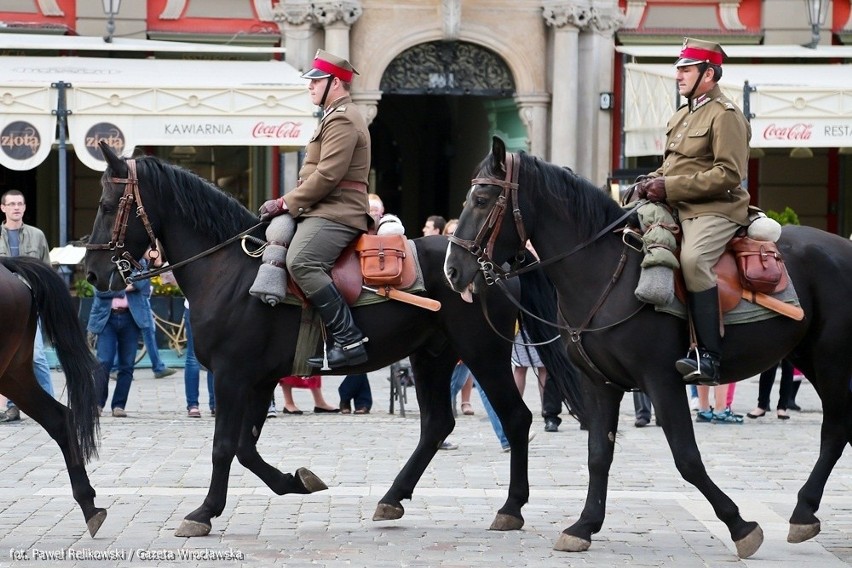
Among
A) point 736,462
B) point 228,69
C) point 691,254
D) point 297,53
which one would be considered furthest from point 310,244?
point 297,53

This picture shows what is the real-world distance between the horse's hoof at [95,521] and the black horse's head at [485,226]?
2163 millimetres

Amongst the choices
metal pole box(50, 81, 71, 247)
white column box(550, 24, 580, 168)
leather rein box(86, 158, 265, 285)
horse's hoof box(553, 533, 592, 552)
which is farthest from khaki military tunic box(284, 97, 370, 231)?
white column box(550, 24, 580, 168)

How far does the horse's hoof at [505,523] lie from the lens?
8.52m

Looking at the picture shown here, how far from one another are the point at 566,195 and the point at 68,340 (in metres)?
2.82

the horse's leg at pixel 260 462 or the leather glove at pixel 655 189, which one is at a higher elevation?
the leather glove at pixel 655 189

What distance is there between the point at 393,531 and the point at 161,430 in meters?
5.19

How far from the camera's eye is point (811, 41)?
22375 mm

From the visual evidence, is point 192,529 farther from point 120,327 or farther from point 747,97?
point 747,97

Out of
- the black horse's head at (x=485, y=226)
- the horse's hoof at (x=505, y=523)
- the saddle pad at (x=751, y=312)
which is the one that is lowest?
the horse's hoof at (x=505, y=523)

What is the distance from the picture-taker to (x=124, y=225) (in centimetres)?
838

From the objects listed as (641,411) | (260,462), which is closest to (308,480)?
(260,462)

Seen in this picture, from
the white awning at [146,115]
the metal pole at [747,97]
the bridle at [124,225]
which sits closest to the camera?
the bridle at [124,225]

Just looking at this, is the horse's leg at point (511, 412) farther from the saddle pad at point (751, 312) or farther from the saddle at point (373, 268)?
the saddle pad at point (751, 312)

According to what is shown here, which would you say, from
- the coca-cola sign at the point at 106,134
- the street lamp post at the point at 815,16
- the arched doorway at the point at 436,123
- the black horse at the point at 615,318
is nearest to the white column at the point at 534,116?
the arched doorway at the point at 436,123
